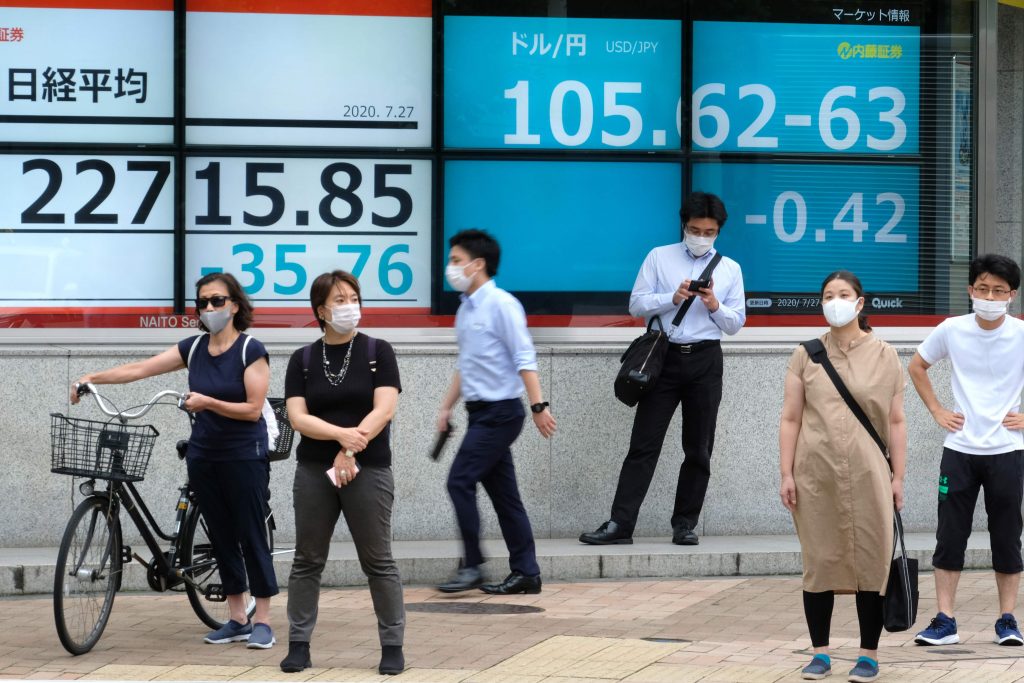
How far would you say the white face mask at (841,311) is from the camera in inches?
261

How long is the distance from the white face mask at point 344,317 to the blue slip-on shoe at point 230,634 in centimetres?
163

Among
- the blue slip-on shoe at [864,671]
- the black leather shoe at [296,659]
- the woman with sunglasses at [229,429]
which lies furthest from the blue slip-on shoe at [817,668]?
the woman with sunglasses at [229,429]

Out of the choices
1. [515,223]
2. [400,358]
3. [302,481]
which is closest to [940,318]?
[515,223]

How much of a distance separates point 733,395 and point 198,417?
422 cm

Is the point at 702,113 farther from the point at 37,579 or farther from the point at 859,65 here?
the point at 37,579

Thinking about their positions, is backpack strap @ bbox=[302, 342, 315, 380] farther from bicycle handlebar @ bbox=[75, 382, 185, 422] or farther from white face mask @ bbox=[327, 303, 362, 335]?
bicycle handlebar @ bbox=[75, 382, 185, 422]

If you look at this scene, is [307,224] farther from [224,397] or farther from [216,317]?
[224,397]

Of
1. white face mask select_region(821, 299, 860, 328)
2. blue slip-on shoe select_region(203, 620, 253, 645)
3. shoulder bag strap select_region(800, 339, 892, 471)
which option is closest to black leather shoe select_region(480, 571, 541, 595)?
blue slip-on shoe select_region(203, 620, 253, 645)

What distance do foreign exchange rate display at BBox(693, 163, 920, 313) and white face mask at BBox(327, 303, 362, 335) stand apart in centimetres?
449

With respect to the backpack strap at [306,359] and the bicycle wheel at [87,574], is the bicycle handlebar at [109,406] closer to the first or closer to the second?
the bicycle wheel at [87,574]

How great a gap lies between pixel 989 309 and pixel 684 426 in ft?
9.18

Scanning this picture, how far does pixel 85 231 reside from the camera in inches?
400

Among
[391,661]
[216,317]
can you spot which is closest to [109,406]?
[216,317]

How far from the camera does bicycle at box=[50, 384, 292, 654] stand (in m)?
7.18
